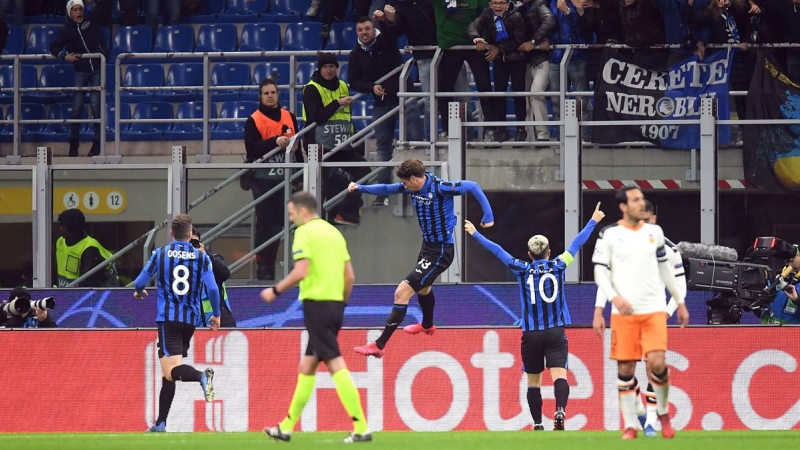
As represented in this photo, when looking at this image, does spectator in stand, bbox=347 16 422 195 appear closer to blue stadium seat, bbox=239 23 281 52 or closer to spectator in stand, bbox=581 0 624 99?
spectator in stand, bbox=581 0 624 99

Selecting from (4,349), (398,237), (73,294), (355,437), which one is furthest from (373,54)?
(355,437)

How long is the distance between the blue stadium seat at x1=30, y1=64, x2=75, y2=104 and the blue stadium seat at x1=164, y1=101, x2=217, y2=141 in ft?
5.40

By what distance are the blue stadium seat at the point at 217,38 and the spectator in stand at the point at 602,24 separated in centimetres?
688

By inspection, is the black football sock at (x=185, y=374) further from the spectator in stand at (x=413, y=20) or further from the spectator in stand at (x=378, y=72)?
the spectator in stand at (x=413, y=20)

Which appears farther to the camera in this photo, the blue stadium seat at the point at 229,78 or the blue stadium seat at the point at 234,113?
the blue stadium seat at the point at 229,78

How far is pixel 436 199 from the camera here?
14344 mm

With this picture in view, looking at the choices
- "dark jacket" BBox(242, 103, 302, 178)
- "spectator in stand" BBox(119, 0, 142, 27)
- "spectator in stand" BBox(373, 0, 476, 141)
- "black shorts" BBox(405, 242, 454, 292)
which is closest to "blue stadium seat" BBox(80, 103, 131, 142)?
"spectator in stand" BBox(119, 0, 142, 27)

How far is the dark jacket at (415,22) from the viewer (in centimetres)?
1880

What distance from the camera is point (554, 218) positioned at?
1811 cm

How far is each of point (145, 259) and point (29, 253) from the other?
1.52m

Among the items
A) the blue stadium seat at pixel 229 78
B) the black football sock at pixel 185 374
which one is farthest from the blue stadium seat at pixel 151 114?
the black football sock at pixel 185 374

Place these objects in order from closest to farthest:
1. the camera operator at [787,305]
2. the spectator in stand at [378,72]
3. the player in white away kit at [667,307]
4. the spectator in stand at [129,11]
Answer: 1. the player in white away kit at [667,307]
2. the camera operator at [787,305]
3. the spectator in stand at [378,72]
4. the spectator in stand at [129,11]

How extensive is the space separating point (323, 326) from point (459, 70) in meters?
7.66

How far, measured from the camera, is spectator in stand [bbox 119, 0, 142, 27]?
23531mm
